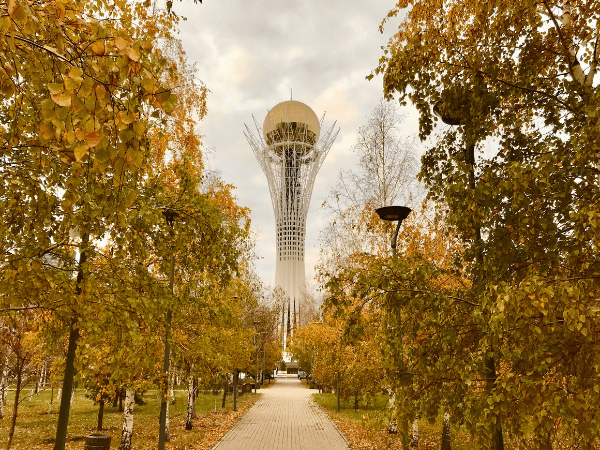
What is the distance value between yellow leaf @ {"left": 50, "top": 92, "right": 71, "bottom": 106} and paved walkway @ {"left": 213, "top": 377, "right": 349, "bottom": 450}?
12.9 meters

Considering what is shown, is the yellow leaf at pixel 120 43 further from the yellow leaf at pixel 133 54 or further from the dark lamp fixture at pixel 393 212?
the dark lamp fixture at pixel 393 212

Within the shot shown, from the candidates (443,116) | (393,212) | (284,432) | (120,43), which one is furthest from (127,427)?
(120,43)

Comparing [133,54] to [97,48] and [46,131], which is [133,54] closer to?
[97,48]

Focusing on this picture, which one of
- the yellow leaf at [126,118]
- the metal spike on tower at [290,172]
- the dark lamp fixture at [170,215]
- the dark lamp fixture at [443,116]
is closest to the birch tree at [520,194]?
the dark lamp fixture at [443,116]

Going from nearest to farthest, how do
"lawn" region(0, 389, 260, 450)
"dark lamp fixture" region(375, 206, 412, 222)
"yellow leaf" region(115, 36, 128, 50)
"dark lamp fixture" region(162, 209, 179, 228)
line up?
"yellow leaf" region(115, 36, 128, 50) → "dark lamp fixture" region(162, 209, 179, 228) → "dark lamp fixture" region(375, 206, 412, 222) → "lawn" region(0, 389, 260, 450)

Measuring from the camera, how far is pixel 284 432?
15047 mm

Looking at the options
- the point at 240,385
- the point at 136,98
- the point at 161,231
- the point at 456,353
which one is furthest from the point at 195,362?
the point at 240,385

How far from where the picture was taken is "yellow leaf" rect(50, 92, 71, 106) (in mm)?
1426

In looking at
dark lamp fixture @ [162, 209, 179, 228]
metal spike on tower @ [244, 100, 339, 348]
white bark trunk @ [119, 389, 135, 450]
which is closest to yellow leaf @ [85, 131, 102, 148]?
dark lamp fixture @ [162, 209, 179, 228]

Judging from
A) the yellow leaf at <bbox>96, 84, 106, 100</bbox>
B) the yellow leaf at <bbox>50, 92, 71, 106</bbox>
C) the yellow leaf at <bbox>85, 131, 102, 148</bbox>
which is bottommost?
the yellow leaf at <bbox>85, 131, 102, 148</bbox>

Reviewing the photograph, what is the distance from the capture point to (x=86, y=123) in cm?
154

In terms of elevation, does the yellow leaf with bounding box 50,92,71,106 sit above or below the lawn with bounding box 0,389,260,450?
above

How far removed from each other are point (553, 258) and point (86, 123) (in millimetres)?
3922

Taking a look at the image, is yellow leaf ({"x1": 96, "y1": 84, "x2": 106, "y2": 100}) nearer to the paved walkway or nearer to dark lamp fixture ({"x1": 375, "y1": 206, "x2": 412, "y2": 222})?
dark lamp fixture ({"x1": 375, "y1": 206, "x2": 412, "y2": 222})
